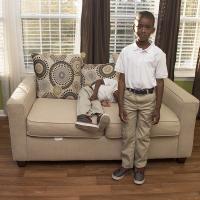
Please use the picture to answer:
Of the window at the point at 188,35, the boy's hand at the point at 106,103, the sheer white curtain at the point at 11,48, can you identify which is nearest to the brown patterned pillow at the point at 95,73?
the boy's hand at the point at 106,103

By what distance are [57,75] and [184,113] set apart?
4.16 feet

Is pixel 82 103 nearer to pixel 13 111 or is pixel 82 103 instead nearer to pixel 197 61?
pixel 13 111

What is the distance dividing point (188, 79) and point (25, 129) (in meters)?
2.17

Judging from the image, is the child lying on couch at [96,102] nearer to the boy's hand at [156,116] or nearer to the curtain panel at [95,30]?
the boy's hand at [156,116]

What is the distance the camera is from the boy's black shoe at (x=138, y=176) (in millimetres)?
2438

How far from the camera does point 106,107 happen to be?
2.77m

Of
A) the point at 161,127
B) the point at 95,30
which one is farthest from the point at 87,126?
the point at 95,30

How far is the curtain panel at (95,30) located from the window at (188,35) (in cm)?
93

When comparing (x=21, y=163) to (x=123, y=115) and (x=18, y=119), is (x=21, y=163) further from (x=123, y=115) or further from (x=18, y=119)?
(x=123, y=115)

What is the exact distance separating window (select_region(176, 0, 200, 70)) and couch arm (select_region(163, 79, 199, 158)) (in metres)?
1.08

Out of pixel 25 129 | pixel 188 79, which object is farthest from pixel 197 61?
pixel 25 129

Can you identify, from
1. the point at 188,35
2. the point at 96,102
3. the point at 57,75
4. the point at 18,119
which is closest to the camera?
the point at 18,119

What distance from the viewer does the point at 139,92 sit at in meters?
2.28

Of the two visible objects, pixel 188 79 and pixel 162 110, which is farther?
pixel 188 79
